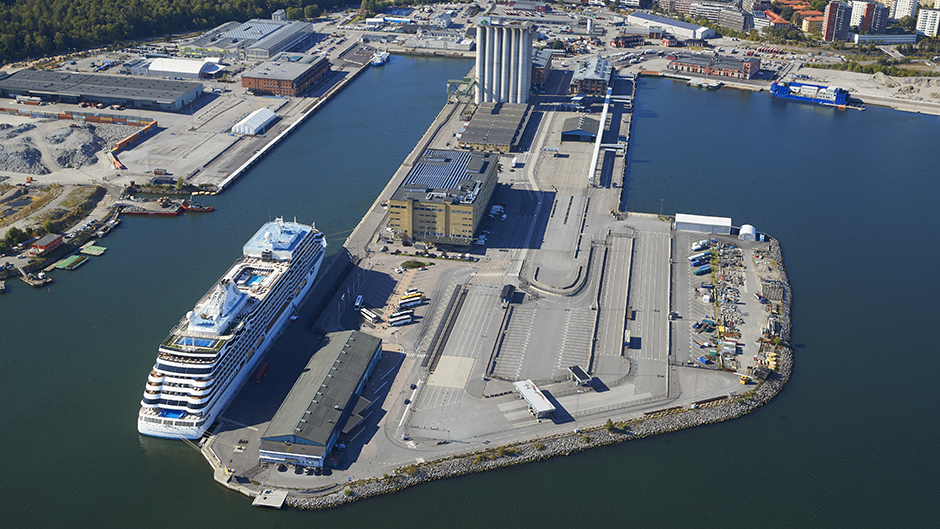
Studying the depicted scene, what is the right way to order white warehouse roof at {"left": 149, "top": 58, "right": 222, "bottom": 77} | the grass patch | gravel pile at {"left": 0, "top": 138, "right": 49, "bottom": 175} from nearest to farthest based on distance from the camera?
the grass patch
gravel pile at {"left": 0, "top": 138, "right": 49, "bottom": 175}
white warehouse roof at {"left": 149, "top": 58, "right": 222, "bottom": 77}

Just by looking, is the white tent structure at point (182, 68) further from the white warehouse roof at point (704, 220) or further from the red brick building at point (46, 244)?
the white warehouse roof at point (704, 220)

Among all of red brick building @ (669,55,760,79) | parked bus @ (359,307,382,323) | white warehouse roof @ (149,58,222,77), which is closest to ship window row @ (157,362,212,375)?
parked bus @ (359,307,382,323)

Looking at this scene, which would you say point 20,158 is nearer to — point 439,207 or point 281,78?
point 281,78

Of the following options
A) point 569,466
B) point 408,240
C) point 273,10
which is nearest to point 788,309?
point 569,466

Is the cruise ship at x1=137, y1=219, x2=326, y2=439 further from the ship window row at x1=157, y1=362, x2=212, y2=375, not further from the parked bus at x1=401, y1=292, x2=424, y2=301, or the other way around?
the parked bus at x1=401, y1=292, x2=424, y2=301

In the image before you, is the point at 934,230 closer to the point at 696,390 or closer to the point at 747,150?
the point at 747,150

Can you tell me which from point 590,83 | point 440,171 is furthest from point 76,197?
point 590,83

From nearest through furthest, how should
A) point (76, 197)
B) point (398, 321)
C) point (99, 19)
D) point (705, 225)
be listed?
point (398, 321) → point (705, 225) → point (76, 197) → point (99, 19)
